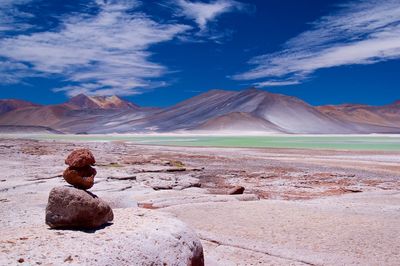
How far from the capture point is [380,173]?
18406mm

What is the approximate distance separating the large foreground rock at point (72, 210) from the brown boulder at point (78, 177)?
31 centimetres

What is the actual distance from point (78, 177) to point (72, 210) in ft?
1.78

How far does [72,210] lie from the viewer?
15.9ft

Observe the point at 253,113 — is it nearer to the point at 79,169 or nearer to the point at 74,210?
the point at 79,169

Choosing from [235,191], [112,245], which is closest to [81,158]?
[112,245]

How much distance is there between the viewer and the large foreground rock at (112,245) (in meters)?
4.00

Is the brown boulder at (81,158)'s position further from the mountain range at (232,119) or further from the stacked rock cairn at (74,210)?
the mountain range at (232,119)

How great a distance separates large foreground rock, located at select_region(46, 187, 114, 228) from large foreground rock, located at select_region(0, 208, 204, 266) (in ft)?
0.44

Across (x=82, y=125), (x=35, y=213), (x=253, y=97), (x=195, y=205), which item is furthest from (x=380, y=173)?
(x=82, y=125)

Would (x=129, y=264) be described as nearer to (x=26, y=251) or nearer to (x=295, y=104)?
(x=26, y=251)

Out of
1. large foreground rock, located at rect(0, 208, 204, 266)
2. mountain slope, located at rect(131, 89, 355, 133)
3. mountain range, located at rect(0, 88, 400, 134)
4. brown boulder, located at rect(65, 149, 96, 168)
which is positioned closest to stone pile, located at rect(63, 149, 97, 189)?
brown boulder, located at rect(65, 149, 96, 168)

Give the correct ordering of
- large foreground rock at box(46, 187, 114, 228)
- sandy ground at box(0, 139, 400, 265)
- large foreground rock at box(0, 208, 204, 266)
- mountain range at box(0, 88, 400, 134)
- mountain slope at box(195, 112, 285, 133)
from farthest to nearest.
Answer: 1. mountain range at box(0, 88, 400, 134)
2. mountain slope at box(195, 112, 285, 133)
3. sandy ground at box(0, 139, 400, 265)
4. large foreground rock at box(46, 187, 114, 228)
5. large foreground rock at box(0, 208, 204, 266)

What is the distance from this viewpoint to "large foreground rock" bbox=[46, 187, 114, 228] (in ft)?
16.0

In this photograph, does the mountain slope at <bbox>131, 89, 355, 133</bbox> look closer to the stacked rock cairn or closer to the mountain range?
the mountain range
